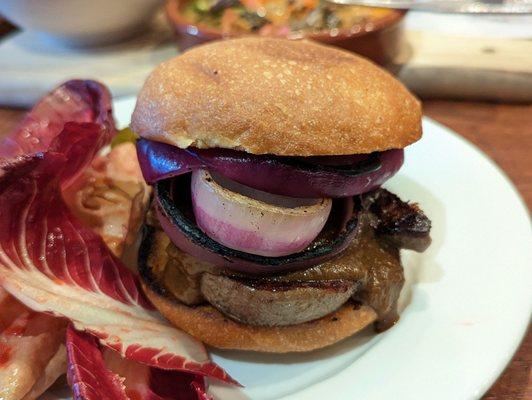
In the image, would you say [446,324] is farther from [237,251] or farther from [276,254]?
[237,251]

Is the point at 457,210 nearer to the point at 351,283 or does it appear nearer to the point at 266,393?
the point at 351,283

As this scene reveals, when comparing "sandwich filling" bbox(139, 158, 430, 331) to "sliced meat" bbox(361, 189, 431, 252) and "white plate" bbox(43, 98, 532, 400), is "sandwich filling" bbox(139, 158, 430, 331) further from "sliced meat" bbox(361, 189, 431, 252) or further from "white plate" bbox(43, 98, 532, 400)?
"white plate" bbox(43, 98, 532, 400)

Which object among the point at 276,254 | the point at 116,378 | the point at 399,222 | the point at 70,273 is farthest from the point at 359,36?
the point at 116,378

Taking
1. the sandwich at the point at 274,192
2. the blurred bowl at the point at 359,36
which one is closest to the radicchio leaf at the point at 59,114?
the sandwich at the point at 274,192

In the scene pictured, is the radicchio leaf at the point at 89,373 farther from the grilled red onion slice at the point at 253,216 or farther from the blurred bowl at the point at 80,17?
the blurred bowl at the point at 80,17

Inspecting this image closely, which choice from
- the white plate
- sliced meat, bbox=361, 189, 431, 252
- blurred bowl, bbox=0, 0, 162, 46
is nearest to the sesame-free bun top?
sliced meat, bbox=361, 189, 431, 252
